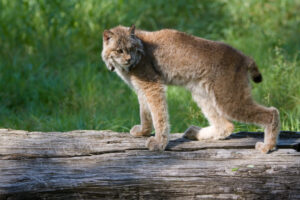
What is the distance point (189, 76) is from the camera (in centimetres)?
482

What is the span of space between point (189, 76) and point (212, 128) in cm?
66

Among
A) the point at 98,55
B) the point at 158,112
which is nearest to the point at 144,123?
the point at 158,112

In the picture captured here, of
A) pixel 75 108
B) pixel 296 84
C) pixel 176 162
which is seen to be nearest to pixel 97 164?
pixel 176 162

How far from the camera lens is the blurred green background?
620 centimetres

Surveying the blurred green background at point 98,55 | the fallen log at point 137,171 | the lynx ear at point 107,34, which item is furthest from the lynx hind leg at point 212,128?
the lynx ear at point 107,34

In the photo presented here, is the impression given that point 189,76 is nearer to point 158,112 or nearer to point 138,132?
point 158,112

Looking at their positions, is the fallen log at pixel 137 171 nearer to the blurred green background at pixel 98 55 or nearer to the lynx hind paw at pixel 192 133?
the lynx hind paw at pixel 192 133

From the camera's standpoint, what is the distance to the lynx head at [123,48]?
4.73 meters

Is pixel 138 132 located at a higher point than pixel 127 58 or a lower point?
lower

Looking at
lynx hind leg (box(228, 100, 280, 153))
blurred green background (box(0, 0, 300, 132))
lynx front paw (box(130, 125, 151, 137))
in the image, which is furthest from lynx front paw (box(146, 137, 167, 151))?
blurred green background (box(0, 0, 300, 132))

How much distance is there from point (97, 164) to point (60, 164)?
351 mm

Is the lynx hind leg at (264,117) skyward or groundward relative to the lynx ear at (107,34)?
groundward

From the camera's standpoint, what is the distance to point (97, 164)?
4246 mm

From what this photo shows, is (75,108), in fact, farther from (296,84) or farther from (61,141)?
(296,84)
